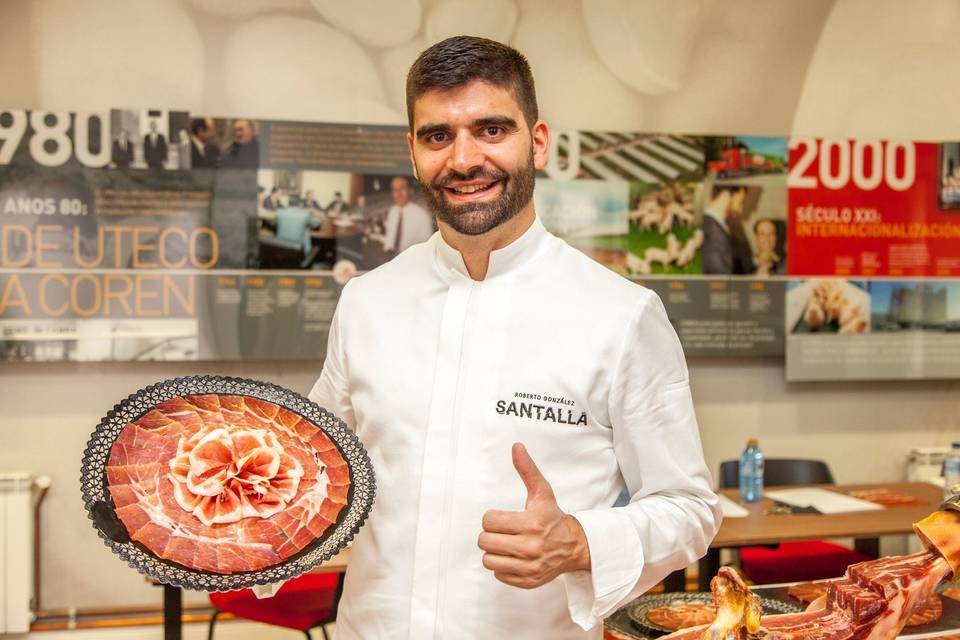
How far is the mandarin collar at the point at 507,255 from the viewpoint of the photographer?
1468 mm

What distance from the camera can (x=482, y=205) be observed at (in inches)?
53.9

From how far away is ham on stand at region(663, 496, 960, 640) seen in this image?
1.02m

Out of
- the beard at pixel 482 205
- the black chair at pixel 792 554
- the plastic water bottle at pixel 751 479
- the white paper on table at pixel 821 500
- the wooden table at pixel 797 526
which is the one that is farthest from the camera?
the black chair at pixel 792 554

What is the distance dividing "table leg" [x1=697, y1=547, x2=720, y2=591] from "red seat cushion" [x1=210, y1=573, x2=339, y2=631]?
4.09ft

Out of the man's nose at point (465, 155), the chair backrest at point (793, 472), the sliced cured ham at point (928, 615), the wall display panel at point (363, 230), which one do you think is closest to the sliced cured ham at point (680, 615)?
the sliced cured ham at point (928, 615)

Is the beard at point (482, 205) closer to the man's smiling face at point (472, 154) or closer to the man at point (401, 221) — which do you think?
the man's smiling face at point (472, 154)

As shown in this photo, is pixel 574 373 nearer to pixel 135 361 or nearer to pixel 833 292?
pixel 135 361

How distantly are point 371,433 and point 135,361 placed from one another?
2.65 meters

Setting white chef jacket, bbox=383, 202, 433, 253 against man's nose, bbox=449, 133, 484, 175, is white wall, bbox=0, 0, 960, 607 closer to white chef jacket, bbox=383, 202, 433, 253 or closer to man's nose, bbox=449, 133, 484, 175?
white chef jacket, bbox=383, 202, 433, 253

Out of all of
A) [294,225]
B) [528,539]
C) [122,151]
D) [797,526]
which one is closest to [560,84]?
[294,225]

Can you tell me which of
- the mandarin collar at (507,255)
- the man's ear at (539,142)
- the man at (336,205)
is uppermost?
the man at (336,205)

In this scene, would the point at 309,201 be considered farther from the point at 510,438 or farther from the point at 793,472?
the point at 510,438

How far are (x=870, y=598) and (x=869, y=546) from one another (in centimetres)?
279

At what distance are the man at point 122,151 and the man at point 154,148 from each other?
0.06 metres
